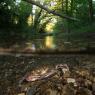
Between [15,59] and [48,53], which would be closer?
[48,53]

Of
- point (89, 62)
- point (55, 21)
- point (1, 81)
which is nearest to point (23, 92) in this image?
point (1, 81)

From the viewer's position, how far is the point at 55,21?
87.4 feet

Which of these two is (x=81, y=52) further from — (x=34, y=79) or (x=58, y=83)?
(x=34, y=79)

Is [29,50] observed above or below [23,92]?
above

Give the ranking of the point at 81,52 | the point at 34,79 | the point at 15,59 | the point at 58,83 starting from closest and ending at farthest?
the point at 81,52 < the point at 58,83 < the point at 34,79 < the point at 15,59

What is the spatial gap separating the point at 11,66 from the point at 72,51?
7212 mm

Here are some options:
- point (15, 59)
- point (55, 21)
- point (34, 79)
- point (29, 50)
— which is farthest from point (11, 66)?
point (55, 21)

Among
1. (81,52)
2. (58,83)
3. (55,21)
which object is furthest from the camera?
(55,21)

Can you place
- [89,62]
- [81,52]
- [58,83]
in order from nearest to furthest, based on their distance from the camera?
[81,52]
[58,83]
[89,62]

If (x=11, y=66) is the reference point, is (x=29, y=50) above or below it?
above

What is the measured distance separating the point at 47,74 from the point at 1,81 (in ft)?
3.96

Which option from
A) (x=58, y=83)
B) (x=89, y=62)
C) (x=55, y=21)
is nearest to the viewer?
(x=58, y=83)

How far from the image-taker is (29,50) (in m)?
Result: 0.77

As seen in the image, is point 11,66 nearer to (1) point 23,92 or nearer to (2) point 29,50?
(1) point 23,92
